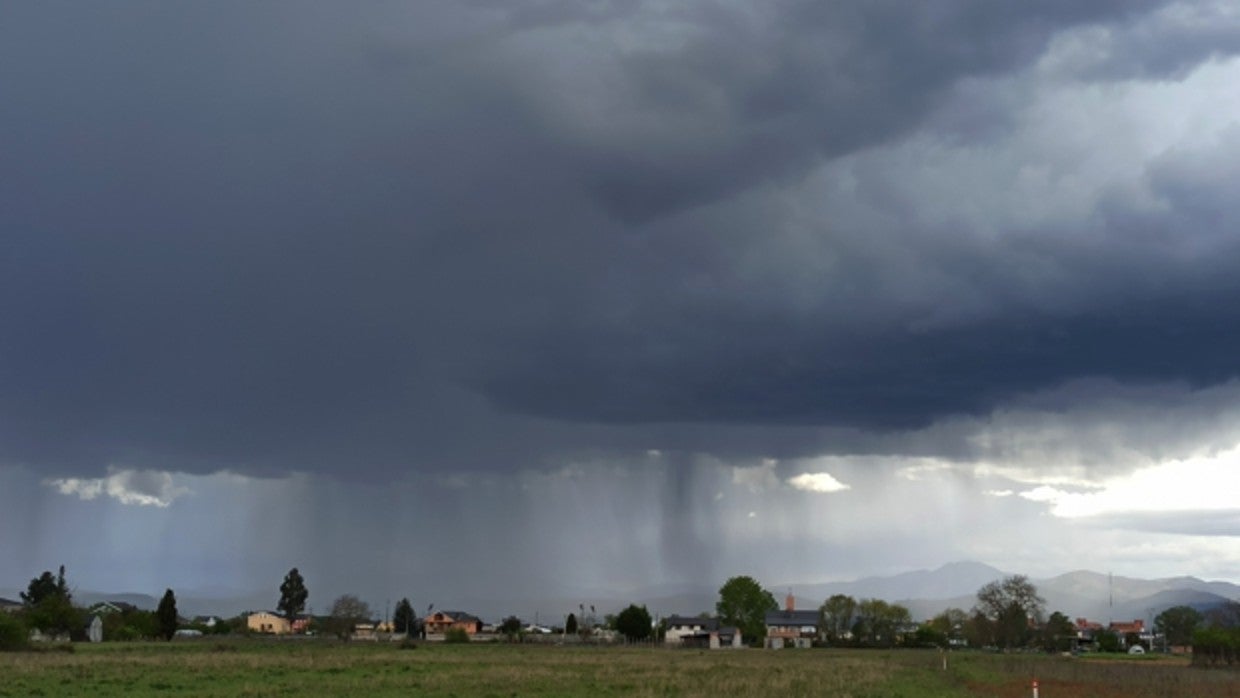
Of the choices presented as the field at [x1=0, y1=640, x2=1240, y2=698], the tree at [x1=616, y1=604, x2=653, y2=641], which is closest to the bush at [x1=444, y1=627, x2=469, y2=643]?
the tree at [x1=616, y1=604, x2=653, y2=641]

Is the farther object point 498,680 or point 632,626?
point 632,626

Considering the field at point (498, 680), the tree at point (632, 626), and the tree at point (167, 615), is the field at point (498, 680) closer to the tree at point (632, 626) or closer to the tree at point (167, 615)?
the tree at point (167, 615)

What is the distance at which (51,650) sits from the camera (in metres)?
92.3

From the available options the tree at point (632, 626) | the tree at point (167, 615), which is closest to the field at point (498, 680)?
the tree at point (167, 615)

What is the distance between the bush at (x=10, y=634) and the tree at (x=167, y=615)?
67363mm

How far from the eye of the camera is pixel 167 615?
16075 centimetres

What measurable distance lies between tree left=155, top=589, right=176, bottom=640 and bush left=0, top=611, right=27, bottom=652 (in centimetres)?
6736

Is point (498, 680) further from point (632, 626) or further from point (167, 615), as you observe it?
point (632, 626)

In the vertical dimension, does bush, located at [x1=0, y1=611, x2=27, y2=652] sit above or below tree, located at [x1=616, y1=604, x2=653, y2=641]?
above

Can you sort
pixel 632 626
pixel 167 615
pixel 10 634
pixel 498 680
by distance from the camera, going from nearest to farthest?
pixel 498 680
pixel 10 634
pixel 167 615
pixel 632 626

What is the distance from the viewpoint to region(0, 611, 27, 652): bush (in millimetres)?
92125

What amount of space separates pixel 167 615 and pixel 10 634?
7127cm

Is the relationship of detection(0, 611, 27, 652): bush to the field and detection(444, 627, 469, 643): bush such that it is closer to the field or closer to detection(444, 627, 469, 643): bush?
the field

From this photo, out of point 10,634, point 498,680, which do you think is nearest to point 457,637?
point 10,634
